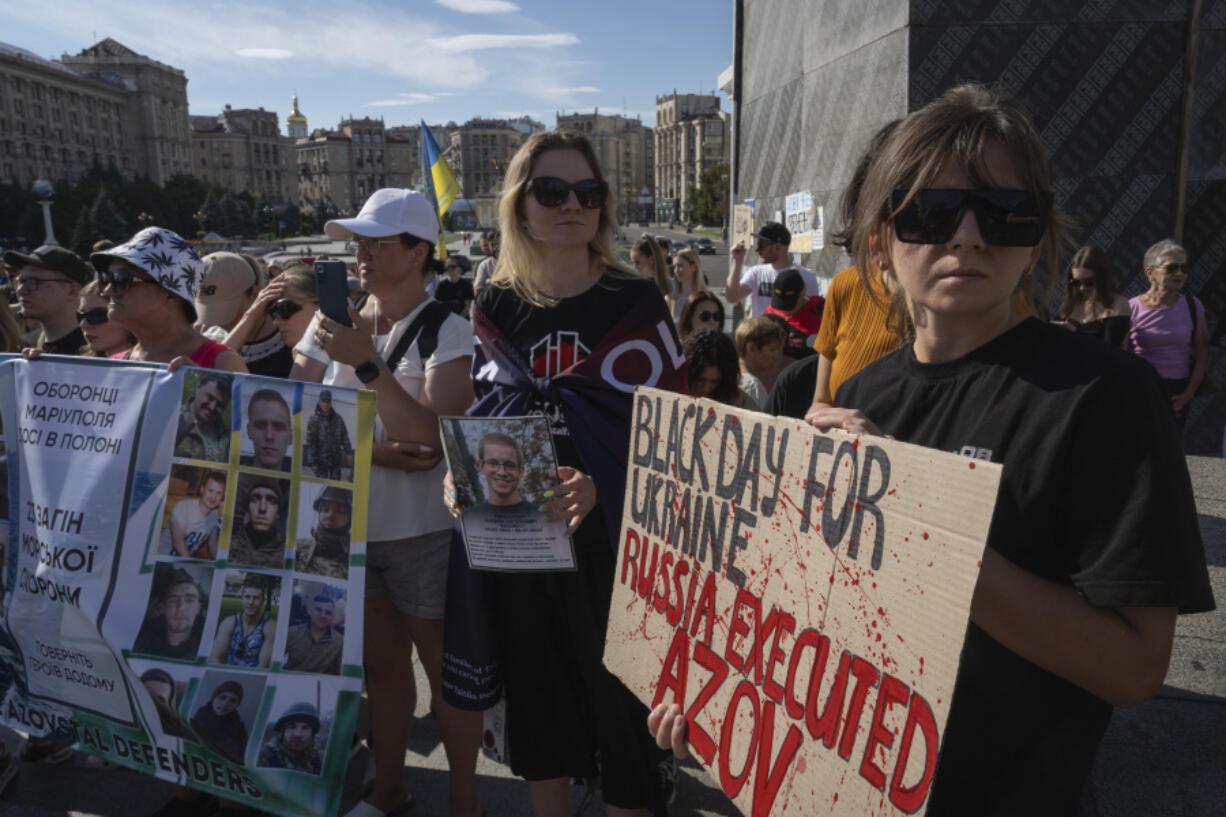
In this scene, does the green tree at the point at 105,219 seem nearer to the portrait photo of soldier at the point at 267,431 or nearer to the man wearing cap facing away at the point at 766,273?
the man wearing cap facing away at the point at 766,273

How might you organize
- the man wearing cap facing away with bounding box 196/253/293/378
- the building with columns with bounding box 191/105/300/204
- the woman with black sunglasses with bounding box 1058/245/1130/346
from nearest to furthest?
the man wearing cap facing away with bounding box 196/253/293/378
the woman with black sunglasses with bounding box 1058/245/1130/346
the building with columns with bounding box 191/105/300/204

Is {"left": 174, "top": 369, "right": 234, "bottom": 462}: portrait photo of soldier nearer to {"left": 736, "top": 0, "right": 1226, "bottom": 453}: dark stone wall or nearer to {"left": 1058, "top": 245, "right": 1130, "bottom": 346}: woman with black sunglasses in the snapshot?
{"left": 1058, "top": 245, "right": 1130, "bottom": 346}: woman with black sunglasses

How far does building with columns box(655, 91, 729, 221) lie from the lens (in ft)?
394

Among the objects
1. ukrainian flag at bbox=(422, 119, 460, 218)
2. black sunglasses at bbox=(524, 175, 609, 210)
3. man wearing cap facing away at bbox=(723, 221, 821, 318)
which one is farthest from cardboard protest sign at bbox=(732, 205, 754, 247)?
black sunglasses at bbox=(524, 175, 609, 210)

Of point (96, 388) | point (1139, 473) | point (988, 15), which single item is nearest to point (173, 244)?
point (96, 388)

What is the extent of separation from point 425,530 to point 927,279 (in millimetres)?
1708

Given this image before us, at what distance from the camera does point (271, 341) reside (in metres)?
4.02

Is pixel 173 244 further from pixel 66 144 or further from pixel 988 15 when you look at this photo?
pixel 66 144

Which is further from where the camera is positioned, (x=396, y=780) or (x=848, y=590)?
(x=396, y=780)

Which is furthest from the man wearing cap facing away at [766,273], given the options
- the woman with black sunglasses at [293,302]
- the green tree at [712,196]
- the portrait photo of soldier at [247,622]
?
the green tree at [712,196]

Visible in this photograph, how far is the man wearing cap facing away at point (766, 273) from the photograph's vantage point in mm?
6117

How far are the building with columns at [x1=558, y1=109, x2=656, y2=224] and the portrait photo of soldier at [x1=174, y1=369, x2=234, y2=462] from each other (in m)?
143

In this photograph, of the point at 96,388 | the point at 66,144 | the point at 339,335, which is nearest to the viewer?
the point at 339,335

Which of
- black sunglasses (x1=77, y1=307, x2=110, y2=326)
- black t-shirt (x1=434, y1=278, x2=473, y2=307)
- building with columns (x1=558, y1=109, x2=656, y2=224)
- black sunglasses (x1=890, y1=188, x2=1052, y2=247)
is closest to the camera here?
black sunglasses (x1=890, y1=188, x2=1052, y2=247)
